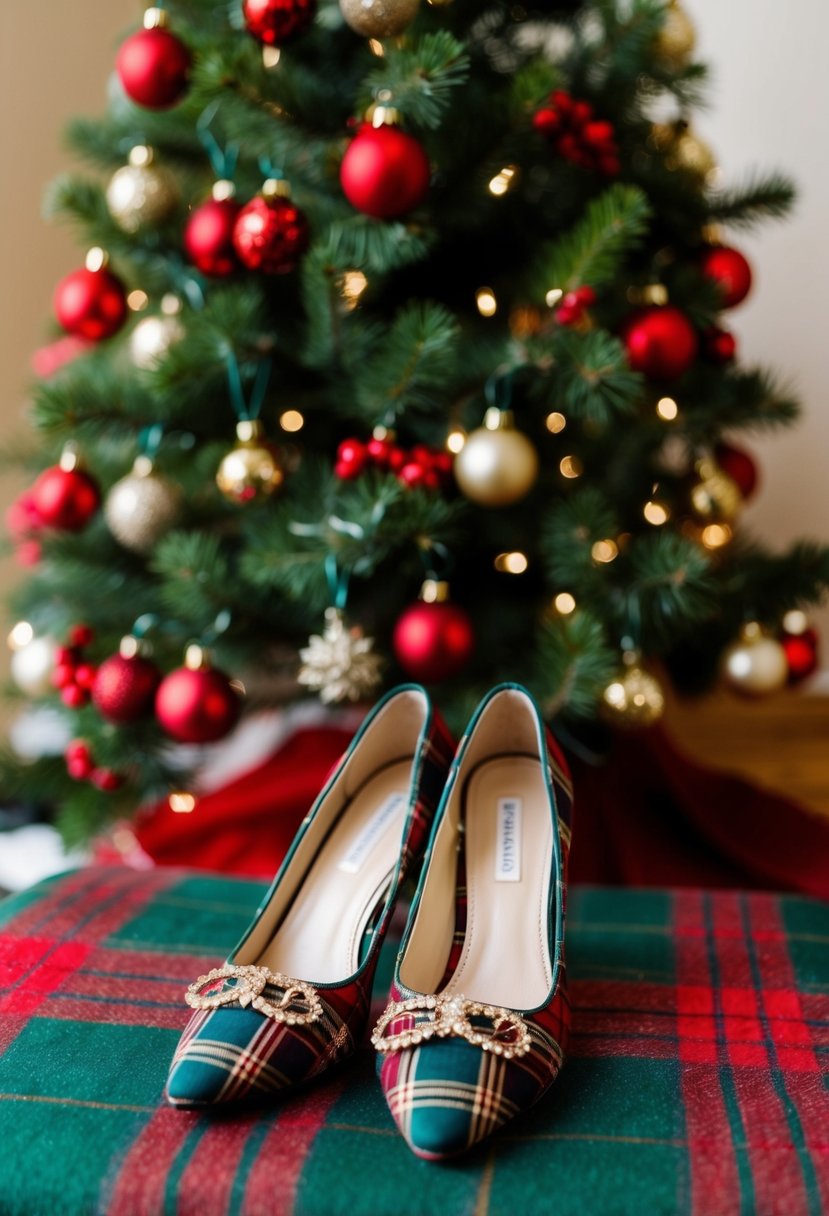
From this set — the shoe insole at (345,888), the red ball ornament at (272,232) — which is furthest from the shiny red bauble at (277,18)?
the shoe insole at (345,888)

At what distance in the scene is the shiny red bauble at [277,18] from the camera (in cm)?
70

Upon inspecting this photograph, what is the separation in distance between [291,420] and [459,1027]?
1.90 ft

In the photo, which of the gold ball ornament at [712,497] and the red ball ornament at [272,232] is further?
the gold ball ornament at [712,497]

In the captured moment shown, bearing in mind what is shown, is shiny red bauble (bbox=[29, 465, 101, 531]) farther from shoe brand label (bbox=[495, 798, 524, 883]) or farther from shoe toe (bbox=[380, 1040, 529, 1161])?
shoe toe (bbox=[380, 1040, 529, 1161])

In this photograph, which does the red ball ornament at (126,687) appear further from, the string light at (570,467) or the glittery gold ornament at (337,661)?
the string light at (570,467)

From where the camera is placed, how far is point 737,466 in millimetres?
1035

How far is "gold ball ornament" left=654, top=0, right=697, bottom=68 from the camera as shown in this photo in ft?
2.72

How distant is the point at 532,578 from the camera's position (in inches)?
39.1

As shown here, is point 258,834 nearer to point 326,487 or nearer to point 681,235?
point 326,487

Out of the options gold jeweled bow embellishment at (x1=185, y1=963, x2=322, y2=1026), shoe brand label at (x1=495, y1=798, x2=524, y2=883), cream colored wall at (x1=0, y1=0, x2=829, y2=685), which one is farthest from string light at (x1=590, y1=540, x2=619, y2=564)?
cream colored wall at (x1=0, y1=0, x2=829, y2=685)

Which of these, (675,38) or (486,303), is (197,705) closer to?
(486,303)

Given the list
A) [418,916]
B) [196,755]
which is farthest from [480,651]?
[196,755]

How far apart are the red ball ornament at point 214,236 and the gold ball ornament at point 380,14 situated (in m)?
0.18

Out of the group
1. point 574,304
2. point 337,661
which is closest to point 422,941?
point 337,661
